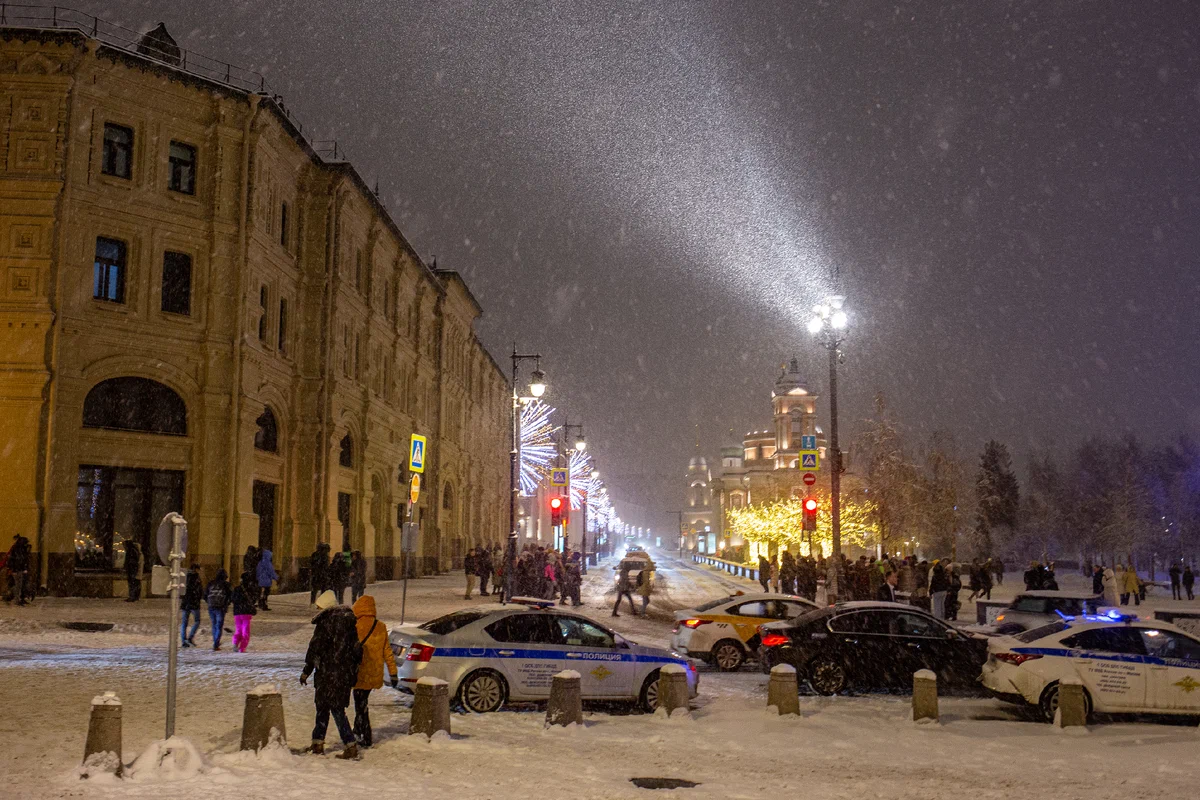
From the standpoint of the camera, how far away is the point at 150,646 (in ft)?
64.3

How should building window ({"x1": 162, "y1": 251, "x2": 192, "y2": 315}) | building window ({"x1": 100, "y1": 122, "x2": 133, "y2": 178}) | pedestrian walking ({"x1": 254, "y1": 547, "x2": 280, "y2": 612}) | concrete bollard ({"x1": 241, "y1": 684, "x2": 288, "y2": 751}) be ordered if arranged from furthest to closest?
building window ({"x1": 162, "y1": 251, "x2": 192, "y2": 315}) < building window ({"x1": 100, "y1": 122, "x2": 133, "y2": 178}) < pedestrian walking ({"x1": 254, "y1": 547, "x2": 280, "y2": 612}) < concrete bollard ({"x1": 241, "y1": 684, "x2": 288, "y2": 751})

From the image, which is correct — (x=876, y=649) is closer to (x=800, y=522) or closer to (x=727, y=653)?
(x=727, y=653)

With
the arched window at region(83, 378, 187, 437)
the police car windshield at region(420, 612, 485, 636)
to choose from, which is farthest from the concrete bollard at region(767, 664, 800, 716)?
the arched window at region(83, 378, 187, 437)

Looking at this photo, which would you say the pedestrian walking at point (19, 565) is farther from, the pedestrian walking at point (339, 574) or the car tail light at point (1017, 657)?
the car tail light at point (1017, 657)

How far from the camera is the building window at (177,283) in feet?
101

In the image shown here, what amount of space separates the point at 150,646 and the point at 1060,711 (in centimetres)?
1514

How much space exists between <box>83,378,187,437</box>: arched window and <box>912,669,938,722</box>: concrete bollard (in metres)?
23.2

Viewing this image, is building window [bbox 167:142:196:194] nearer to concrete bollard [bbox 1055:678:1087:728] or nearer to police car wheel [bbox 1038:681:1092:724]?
police car wheel [bbox 1038:681:1092:724]

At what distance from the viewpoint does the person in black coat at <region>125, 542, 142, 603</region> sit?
27.6 m

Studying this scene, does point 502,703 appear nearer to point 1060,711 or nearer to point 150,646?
point 1060,711

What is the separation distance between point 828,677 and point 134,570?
1932 cm

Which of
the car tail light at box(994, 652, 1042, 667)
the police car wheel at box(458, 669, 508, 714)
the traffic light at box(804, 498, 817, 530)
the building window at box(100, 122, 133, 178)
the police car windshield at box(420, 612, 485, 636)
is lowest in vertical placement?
the police car wheel at box(458, 669, 508, 714)

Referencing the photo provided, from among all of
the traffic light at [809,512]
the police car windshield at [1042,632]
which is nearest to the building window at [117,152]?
the traffic light at [809,512]

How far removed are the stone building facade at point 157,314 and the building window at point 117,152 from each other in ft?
0.16
